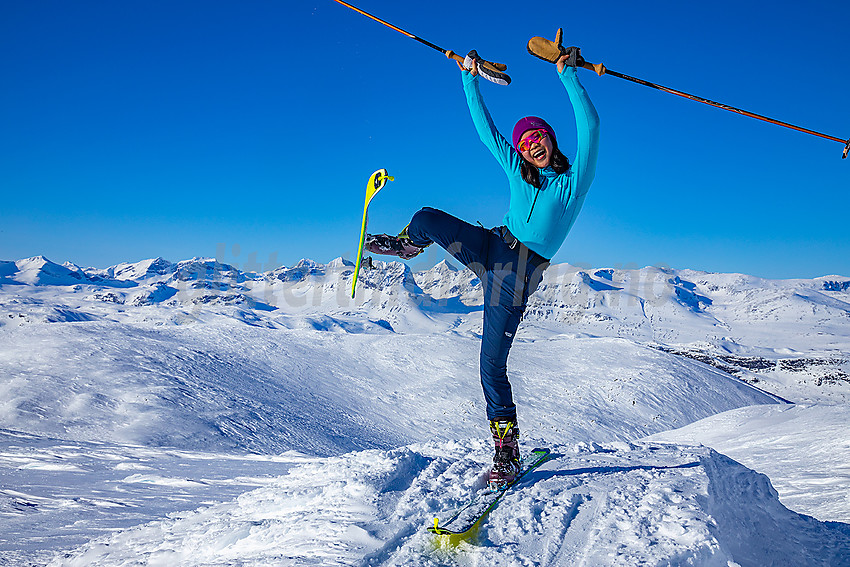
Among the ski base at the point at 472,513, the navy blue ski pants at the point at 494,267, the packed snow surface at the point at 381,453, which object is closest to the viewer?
the ski base at the point at 472,513

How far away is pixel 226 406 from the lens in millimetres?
13797

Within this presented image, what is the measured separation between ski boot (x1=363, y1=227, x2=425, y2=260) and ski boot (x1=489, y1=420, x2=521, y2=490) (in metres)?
1.76

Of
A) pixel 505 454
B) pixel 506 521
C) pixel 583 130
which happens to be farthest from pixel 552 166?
pixel 506 521

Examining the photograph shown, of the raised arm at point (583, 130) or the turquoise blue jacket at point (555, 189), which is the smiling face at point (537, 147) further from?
the raised arm at point (583, 130)

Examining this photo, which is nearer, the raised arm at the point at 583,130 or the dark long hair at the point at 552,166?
the raised arm at the point at 583,130

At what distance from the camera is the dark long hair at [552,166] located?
12.1 ft

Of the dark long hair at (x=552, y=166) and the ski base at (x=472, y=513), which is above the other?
the dark long hair at (x=552, y=166)

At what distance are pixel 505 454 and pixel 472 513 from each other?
3.24 ft

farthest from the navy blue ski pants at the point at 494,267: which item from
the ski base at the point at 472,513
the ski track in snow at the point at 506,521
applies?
Answer: the ski track in snow at the point at 506,521

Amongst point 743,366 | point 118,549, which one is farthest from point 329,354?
point 743,366

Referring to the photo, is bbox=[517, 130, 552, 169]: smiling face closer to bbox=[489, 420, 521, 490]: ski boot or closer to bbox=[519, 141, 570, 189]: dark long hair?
bbox=[519, 141, 570, 189]: dark long hair

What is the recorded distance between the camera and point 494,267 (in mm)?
3912

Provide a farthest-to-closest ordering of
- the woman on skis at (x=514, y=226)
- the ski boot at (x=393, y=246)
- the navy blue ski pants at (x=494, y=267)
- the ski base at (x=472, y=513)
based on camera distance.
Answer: the ski boot at (x=393, y=246) < the navy blue ski pants at (x=494, y=267) < the woman on skis at (x=514, y=226) < the ski base at (x=472, y=513)

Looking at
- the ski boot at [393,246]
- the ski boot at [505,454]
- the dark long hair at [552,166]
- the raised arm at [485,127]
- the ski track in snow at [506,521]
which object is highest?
the raised arm at [485,127]
